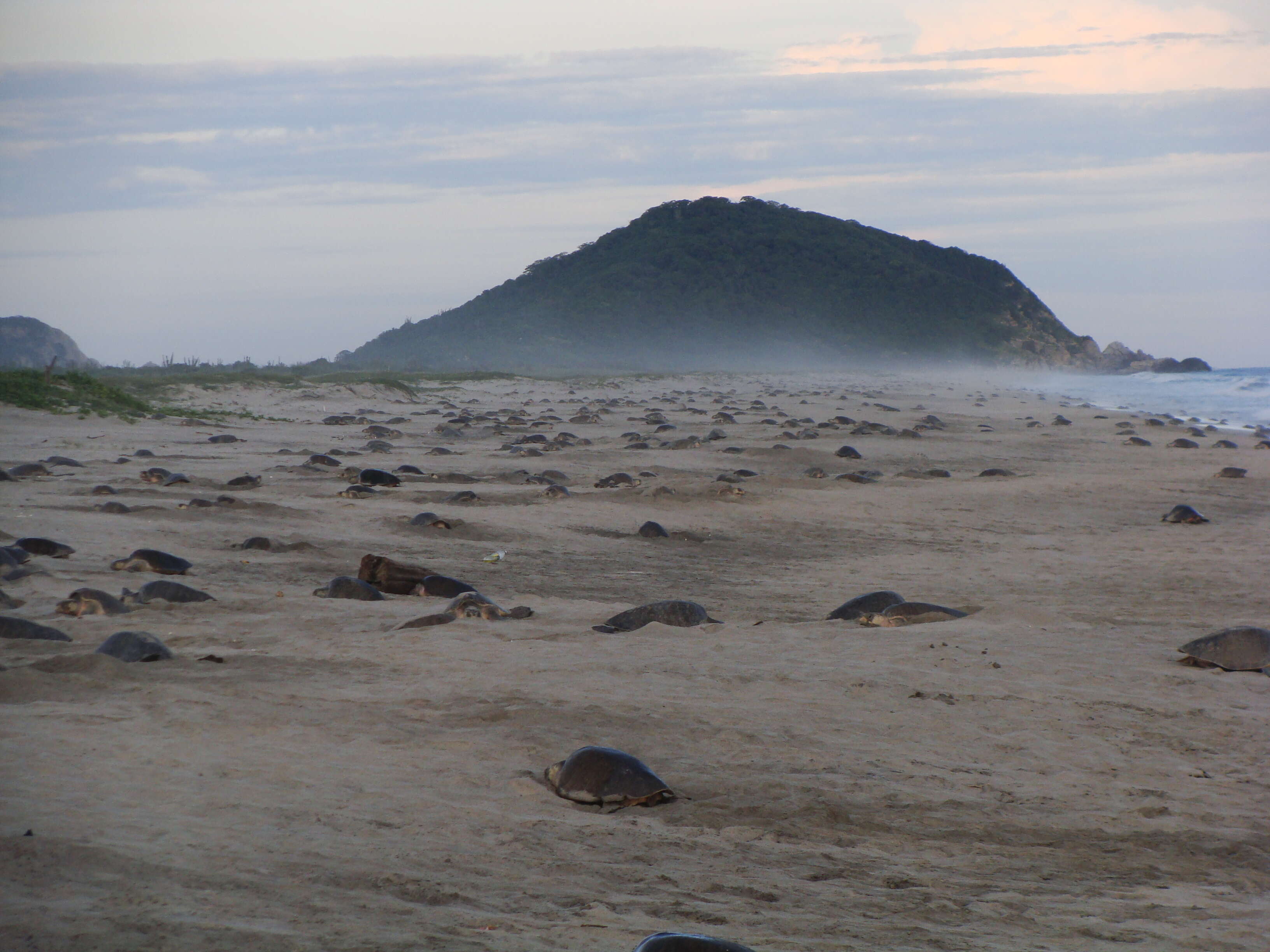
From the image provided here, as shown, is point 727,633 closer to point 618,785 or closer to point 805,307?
point 618,785

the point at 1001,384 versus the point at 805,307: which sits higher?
the point at 805,307

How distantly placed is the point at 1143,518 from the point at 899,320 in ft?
285

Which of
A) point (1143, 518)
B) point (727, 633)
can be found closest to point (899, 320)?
point (1143, 518)

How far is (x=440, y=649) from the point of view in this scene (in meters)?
4.98

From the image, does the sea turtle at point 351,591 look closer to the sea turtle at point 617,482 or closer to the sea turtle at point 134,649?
the sea turtle at point 134,649

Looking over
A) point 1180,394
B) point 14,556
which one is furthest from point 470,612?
point 1180,394

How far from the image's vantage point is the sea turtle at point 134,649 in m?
4.27

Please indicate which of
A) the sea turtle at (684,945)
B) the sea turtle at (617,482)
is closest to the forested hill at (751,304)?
the sea turtle at (617,482)

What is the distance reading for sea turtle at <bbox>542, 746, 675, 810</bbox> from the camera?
320cm

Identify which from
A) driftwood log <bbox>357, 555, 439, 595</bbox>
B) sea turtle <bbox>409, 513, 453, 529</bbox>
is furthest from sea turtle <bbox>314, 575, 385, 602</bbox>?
sea turtle <bbox>409, 513, 453, 529</bbox>

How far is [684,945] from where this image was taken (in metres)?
2.05

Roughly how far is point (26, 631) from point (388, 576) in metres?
2.35

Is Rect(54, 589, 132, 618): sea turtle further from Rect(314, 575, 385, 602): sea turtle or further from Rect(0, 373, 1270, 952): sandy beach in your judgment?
Rect(314, 575, 385, 602): sea turtle

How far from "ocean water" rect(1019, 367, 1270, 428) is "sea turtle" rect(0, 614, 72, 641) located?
29618 mm
